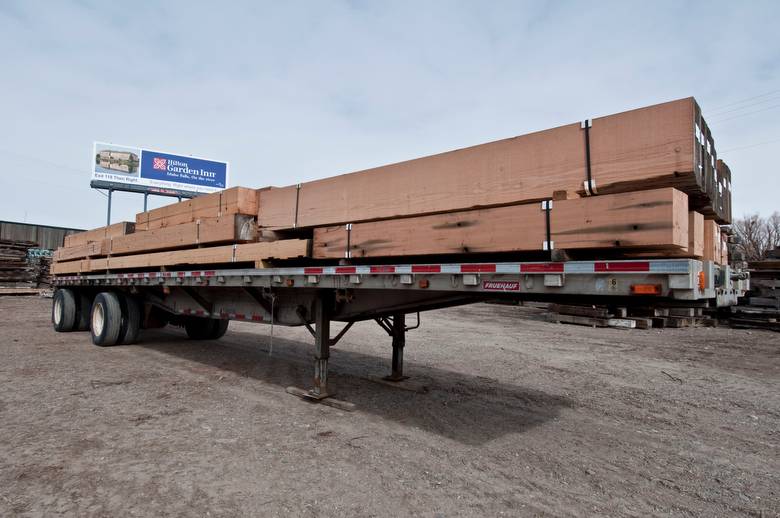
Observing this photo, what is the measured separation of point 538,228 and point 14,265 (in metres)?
26.6

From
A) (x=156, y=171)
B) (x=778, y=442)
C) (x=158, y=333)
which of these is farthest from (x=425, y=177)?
(x=156, y=171)

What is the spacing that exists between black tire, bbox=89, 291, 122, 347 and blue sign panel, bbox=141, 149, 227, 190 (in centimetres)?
2430

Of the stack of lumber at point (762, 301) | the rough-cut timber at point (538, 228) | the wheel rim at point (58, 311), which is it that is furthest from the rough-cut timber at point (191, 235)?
the stack of lumber at point (762, 301)

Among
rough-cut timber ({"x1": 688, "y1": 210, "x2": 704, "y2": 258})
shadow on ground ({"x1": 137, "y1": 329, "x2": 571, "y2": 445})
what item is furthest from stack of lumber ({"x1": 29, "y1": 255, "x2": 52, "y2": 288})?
rough-cut timber ({"x1": 688, "y1": 210, "x2": 704, "y2": 258})

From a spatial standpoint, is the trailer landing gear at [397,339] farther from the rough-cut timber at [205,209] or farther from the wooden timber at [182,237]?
the rough-cut timber at [205,209]

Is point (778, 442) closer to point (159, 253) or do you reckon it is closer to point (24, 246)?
point (159, 253)

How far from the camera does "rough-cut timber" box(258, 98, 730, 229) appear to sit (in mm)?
2932

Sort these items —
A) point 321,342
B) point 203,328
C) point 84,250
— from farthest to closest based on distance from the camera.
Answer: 1. point 203,328
2. point 84,250
3. point 321,342

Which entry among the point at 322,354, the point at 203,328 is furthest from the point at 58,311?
the point at 322,354

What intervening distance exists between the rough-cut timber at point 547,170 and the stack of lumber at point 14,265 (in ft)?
78.6

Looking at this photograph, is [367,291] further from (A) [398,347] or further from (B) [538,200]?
(B) [538,200]

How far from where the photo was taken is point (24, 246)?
22688 mm

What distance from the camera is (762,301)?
13.4m

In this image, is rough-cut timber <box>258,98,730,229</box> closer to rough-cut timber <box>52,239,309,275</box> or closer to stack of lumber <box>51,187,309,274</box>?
rough-cut timber <box>52,239,309,275</box>
